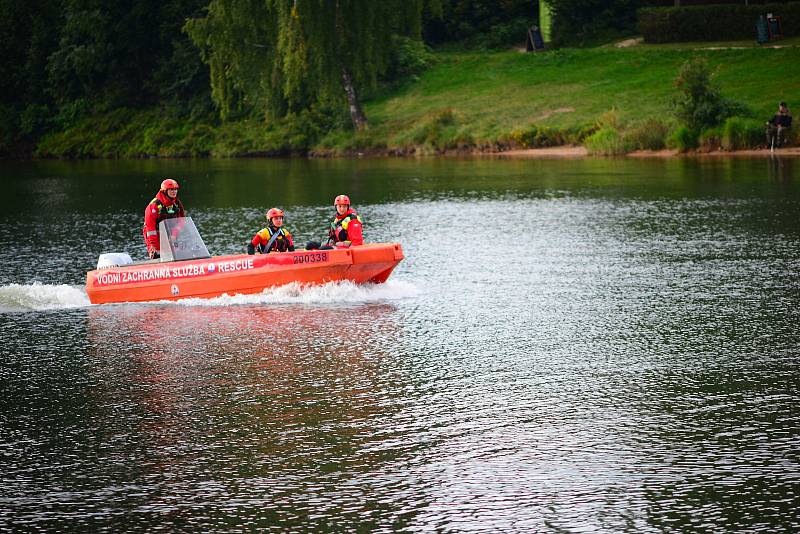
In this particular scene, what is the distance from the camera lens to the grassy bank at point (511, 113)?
49.8 meters

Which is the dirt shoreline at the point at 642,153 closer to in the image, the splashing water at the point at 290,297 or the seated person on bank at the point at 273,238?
the splashing water at the point at 290,297

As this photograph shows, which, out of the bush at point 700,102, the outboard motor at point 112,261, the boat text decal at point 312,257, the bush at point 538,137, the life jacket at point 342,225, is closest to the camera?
the boat text decal at point 312,257

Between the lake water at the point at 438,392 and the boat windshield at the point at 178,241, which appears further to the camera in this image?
the boat windshield at the point at 178,241

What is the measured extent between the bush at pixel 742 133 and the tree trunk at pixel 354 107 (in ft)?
64.6

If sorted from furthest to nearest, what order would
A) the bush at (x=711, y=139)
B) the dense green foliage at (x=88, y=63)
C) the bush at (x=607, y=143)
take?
the dense green foliage at (x=88, y=63) < the bush at (x=607, y=143) < the bush at (x=711, y=139)

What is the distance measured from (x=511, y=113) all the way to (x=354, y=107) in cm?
818

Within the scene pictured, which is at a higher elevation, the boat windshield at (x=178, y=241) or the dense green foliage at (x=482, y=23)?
the dense green foliage at (x=482, y=23)

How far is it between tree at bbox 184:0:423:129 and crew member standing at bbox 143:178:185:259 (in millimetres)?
36756

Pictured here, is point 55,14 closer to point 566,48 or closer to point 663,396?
point 566,48

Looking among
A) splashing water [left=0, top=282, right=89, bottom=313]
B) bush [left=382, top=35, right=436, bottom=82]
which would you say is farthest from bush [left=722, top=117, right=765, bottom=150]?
splashing water [left=0, top=282, right=89, bottom=313]

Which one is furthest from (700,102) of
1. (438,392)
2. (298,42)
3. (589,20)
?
(438,392)

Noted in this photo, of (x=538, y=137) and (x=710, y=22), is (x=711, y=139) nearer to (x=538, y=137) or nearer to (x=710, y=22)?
(x=538, y=137)

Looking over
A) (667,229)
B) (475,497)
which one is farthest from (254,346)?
(667,229)

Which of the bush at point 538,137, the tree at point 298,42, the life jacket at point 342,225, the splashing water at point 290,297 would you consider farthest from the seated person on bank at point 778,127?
the splashing water at point 290,297
